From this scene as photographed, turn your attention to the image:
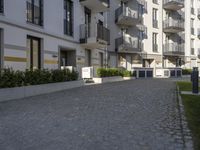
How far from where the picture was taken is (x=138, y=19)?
98.1ft

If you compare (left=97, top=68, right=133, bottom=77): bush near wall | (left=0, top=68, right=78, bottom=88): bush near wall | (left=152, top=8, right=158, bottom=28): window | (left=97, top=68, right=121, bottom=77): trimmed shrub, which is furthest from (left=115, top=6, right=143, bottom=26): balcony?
(left=0, top=68, right=78, bottom=88): bush near wall

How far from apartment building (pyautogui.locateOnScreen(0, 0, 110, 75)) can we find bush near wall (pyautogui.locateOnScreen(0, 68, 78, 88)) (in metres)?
1.23

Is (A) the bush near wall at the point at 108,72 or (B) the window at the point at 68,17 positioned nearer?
(B) the window at the point at 68,17

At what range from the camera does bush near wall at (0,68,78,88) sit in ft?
31.8

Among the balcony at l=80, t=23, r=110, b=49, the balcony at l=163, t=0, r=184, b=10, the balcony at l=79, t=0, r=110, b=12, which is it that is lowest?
the balcony at l=80, t=23, r=110, b=49

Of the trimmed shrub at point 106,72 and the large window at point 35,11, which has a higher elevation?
the large window at point 35,11

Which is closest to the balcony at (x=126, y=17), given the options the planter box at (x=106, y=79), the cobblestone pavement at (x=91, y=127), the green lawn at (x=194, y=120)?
the planter box at (x=106, y=79)

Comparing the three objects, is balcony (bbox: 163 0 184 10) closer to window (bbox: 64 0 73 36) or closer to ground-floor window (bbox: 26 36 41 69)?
window (bbox: 64 0 73 36)

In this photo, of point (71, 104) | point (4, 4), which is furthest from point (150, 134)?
point (4, 4)

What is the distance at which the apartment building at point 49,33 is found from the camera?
1163 centimetres

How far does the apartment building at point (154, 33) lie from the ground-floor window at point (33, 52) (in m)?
15.3

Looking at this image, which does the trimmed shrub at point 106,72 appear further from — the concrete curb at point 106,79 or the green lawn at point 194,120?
the green lawn at point 194,120

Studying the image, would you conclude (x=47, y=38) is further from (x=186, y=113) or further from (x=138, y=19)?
(x=138, y=19)

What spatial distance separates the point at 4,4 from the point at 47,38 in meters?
3.74
